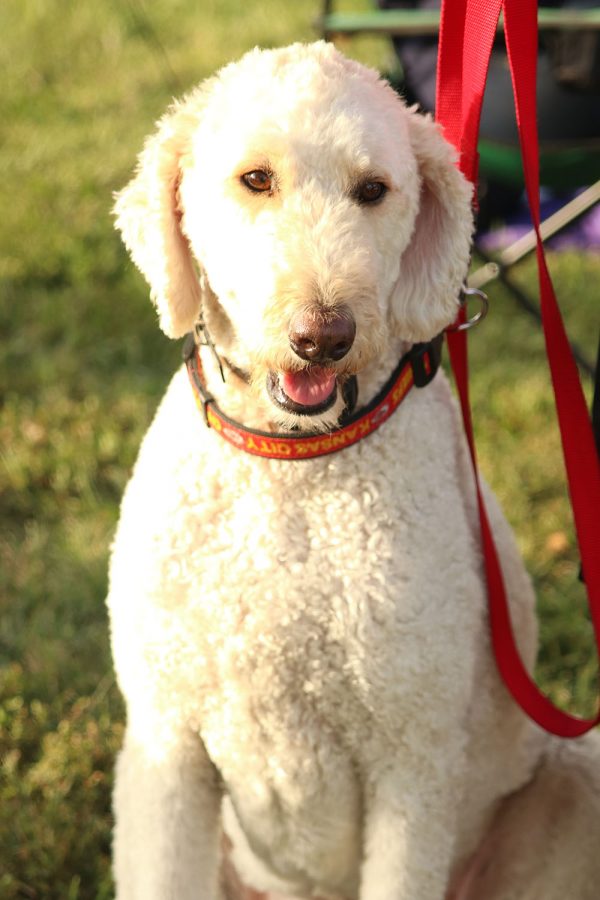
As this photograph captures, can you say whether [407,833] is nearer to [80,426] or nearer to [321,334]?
[321,334]

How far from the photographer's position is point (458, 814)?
2.35 m

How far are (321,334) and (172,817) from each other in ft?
3.17

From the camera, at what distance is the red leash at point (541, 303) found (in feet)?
6.92

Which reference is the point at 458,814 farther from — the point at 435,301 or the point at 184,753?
the point at 435,301

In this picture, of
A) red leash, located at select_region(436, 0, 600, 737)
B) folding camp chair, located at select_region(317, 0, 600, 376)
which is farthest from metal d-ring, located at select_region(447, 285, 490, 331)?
folding camp chair, located at select_region(317, 0, 600, 376)

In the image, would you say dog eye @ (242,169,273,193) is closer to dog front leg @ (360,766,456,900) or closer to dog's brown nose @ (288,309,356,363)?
dog's brown nose @ (288,309,356,363)

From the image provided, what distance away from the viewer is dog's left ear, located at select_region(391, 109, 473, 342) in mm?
2059

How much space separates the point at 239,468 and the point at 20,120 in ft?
16.8

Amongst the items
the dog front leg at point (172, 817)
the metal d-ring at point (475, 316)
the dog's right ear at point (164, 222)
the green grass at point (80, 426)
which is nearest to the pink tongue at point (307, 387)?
the dog's right ear at point (164, 222)

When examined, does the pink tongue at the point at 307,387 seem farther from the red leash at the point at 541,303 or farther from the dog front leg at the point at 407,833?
the dog front leg at the point at 407,833

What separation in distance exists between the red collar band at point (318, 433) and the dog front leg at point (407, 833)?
23.8 inches

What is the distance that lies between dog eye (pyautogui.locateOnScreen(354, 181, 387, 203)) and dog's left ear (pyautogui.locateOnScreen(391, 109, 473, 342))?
0.12 metres

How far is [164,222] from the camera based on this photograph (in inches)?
79.9

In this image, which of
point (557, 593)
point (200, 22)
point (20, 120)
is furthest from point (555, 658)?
point (200, 22)
